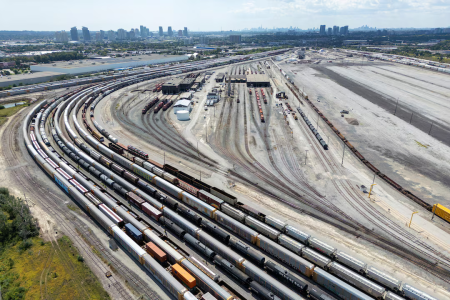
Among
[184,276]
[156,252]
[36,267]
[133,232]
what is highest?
[133,232]

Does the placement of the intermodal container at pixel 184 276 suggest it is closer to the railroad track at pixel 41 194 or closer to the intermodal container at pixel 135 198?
the railroad track at pixel 41 194

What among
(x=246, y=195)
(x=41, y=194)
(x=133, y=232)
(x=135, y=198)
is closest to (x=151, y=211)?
(x=135, y=198)

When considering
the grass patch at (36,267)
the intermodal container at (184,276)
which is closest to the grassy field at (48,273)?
the grass patch at (36,267)

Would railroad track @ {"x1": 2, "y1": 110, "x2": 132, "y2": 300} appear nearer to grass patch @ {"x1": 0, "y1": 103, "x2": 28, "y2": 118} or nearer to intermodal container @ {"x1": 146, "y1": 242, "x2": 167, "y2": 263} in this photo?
intermodal container @ {"x1": 146, "y1": 242, "x2": 167, "y2": 263}

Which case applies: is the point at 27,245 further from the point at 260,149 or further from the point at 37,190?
the point at 260,149

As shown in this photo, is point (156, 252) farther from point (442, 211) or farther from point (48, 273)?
point (442, 211)
